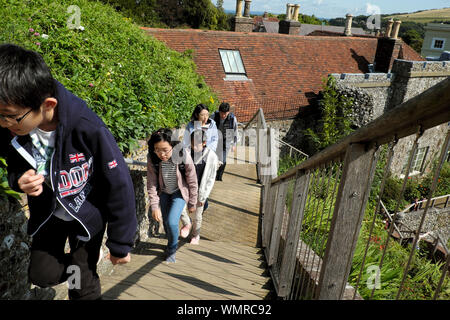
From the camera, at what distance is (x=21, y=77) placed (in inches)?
58.6

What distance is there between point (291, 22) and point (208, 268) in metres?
20.7

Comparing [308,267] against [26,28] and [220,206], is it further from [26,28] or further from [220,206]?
[26,28]

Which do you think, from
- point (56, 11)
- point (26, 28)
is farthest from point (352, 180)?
point (56, 11)

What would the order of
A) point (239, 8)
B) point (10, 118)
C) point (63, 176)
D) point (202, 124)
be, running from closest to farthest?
point (10, 118) < point (63, 176) < point (202, 124) < point (239, 8)

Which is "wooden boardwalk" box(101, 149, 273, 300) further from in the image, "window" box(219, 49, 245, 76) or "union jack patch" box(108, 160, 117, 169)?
"window" box(219, 49, 245, 76)

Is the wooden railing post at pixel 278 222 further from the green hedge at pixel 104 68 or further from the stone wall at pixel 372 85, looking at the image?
the stone wall at pixel 372 85

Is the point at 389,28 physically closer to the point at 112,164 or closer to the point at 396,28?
the point at 396,28

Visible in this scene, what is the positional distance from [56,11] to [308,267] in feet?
21.3

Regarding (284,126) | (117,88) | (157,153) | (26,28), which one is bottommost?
(284,126)

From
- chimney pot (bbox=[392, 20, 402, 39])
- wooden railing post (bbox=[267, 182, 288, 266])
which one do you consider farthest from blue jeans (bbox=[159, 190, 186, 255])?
chimney pot (bbox=[392, 20, 402, 39])

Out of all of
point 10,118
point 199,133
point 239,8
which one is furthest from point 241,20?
point 10,118

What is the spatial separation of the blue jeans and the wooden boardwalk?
24cm

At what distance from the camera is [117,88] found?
4.87m
